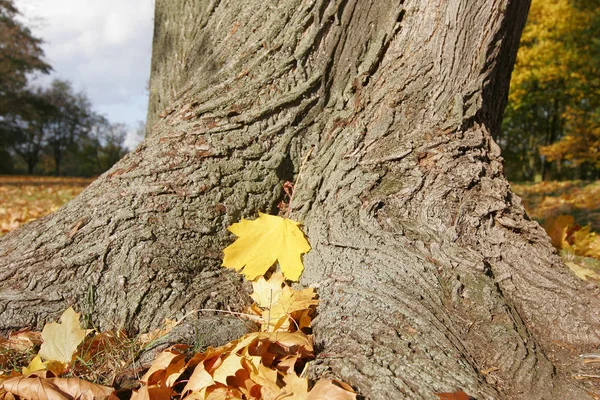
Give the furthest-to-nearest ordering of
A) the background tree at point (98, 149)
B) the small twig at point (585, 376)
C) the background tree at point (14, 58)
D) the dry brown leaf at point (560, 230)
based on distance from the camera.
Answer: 1. the background tree at point (98, 149)
2. the background tree at point (14, 58)
3. the dry brown leaf at point (560, 230)
4. the small twig at point (585, 376)

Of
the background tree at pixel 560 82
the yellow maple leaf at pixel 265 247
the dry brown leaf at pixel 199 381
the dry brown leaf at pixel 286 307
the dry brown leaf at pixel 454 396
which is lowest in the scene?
the dry brown leaf at pixel 199 381

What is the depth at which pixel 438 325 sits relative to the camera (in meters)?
1.51

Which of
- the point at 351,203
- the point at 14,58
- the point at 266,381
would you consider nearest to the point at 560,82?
the point at 351,203

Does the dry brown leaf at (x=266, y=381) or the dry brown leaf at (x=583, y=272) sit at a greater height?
the dry brown leaf at (x=583, y=272)

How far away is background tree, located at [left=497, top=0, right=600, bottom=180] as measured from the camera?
47.0 feet

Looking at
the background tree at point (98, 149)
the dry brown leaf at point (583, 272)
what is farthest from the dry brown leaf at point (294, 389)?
the background tree at point (98, 149)

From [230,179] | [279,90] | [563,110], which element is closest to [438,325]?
[230,179]

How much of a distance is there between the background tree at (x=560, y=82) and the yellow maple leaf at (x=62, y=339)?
46.1 ft

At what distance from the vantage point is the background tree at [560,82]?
14.3 metres

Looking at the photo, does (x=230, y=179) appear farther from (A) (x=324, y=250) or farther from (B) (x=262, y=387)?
(B) (x=262, y=387)

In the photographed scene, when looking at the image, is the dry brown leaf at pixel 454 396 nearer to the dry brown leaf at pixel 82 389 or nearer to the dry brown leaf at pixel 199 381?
the dry brown leaf at pixel 199 381

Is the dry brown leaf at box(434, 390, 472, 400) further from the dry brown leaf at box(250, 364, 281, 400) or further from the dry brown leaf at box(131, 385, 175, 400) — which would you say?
the dry brown leaf at box(131, 385, 175, 400)

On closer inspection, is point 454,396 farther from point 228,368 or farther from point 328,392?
point 228,368

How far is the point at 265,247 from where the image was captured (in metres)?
1.92
